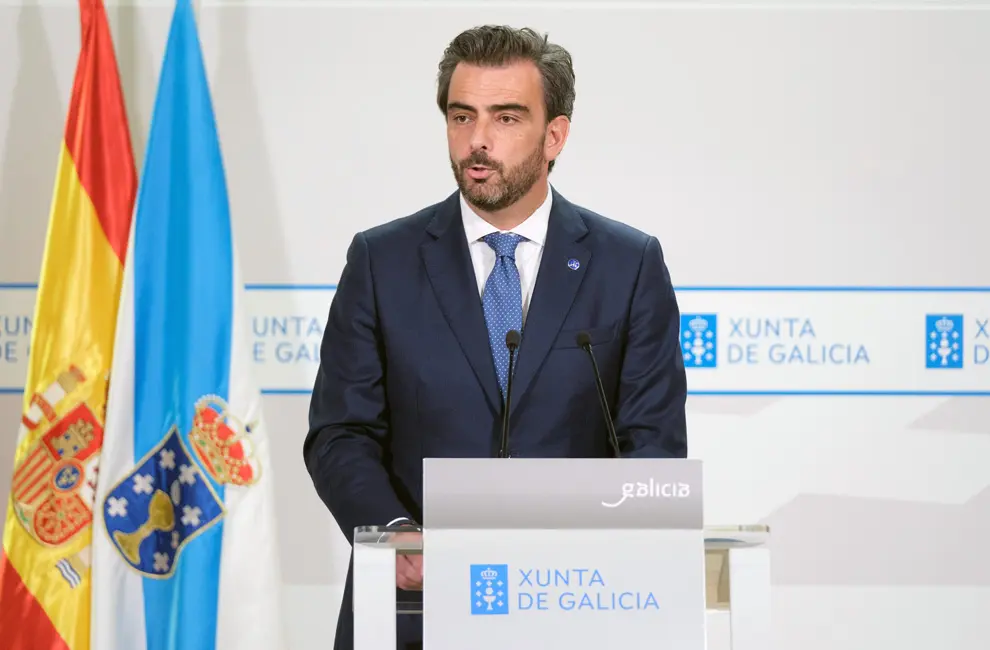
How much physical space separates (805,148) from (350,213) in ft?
4.80

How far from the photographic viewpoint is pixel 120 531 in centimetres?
319

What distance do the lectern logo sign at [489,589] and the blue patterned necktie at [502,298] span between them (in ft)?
2.82

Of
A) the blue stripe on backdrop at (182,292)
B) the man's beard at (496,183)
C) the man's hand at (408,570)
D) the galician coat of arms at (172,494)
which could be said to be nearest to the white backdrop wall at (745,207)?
the blue stripe on backdrop at (182,292)

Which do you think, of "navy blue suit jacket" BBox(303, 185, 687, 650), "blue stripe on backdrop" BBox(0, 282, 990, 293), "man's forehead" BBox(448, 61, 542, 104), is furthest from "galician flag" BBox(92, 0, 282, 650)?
"man's forehead" BBox(448, 61, 542, 104)

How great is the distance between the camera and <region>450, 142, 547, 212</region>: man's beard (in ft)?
8.02

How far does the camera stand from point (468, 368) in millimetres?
2330

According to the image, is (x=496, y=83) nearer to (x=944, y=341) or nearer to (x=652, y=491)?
(x=652, y=491)

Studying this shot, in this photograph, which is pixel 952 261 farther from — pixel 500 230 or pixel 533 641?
pixel 533 641

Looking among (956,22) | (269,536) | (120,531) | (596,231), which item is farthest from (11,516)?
(956,22)

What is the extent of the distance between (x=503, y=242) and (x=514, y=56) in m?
0.41

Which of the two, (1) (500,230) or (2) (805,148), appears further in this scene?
(2) (805,148)

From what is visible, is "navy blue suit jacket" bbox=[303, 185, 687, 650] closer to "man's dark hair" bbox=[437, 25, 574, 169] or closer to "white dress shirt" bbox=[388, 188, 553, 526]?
"white dress shirt" bbox=[388, 188, 553, 526]

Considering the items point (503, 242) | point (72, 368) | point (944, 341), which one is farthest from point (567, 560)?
point (944, 341)

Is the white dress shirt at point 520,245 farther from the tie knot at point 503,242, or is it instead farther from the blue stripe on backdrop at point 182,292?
the blue stripe on backdrop at point 182,292
